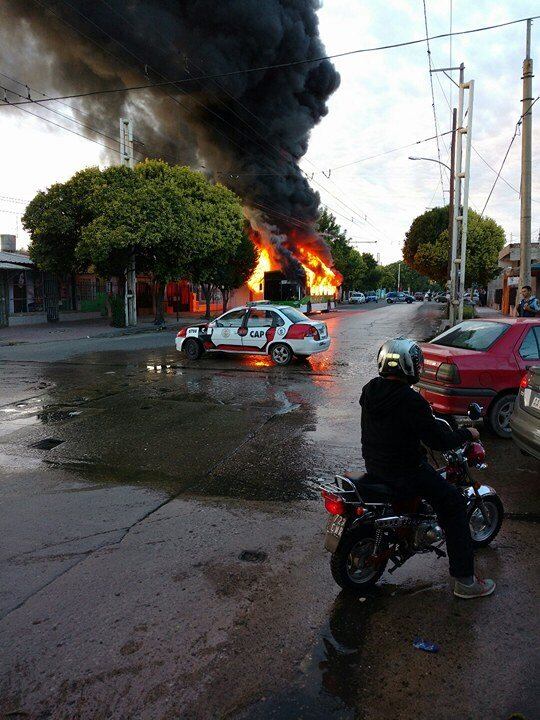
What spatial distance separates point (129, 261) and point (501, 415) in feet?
68.5

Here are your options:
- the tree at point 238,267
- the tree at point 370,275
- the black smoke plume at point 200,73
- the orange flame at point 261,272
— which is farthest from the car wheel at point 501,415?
the tree at point 370,275

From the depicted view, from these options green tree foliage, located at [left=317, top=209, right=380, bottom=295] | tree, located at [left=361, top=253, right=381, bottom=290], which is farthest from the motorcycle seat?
tree, located at [left=361, top=253, right=381, bottom=290]

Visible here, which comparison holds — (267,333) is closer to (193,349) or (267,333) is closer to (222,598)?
(193,349)

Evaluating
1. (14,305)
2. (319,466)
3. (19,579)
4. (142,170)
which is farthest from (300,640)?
(14,305)

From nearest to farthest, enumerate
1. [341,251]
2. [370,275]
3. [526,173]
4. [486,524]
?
1. [486,524]
2. [526,173]
3. [341,251]
4. [370,275]

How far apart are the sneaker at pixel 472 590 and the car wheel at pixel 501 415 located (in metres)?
3.91

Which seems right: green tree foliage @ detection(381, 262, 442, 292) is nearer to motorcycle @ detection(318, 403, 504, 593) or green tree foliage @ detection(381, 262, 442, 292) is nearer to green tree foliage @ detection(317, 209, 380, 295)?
green tree foliage @ detection(317, 209, 380, 295)

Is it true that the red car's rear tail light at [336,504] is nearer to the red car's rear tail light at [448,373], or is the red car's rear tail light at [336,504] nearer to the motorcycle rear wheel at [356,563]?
the motorcycle rear wheel at [356,563]

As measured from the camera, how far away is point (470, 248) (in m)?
34.6

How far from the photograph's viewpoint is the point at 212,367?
1304 centimetres

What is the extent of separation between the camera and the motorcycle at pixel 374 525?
321cm

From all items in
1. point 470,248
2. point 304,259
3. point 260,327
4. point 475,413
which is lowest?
point 475,413

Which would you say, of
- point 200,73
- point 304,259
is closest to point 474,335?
point 200,73

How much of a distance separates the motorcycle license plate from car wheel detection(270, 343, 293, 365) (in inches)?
394
